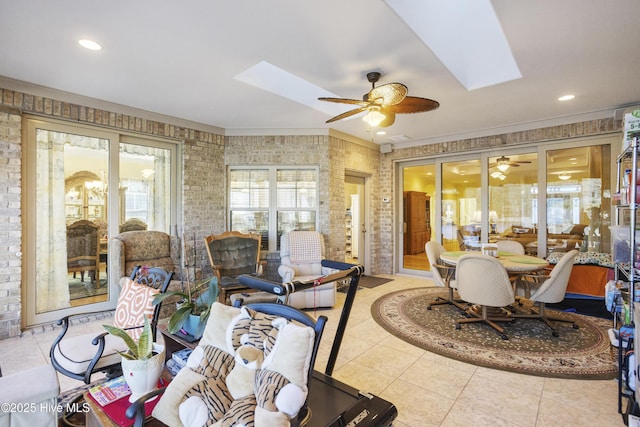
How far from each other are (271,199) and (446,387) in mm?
3829

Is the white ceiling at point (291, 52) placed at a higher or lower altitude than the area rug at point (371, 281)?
higher

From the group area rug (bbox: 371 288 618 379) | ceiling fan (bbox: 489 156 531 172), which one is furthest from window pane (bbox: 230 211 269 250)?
ceiling fan (bbox: 489 156 531 172)

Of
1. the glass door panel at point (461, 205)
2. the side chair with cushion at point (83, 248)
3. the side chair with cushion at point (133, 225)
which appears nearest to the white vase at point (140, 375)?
the side chair with cushion at point (83, 248)

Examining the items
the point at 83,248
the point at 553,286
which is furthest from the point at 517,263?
the point at 83,248

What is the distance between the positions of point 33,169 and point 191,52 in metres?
2.43

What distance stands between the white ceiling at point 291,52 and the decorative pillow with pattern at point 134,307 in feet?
6.53

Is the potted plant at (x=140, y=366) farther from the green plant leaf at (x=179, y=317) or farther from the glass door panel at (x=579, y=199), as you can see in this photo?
the glass door panel at (x=579, y=199)

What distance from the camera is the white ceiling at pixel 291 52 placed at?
2.19 m

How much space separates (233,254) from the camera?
4.59 metres

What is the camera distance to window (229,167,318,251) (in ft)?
17.5

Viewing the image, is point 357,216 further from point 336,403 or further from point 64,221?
point 336,403

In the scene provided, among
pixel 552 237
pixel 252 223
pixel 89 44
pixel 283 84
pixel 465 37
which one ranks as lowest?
pixel 552 237

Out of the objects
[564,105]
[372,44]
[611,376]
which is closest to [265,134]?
[372,44]

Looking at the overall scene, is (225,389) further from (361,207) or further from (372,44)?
(361,207)
